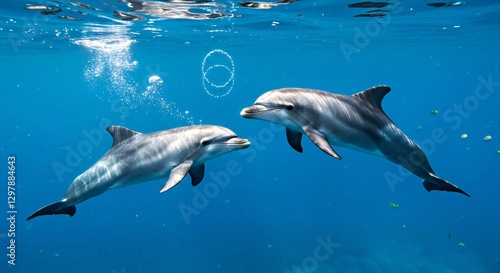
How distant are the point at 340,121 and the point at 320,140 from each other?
705 millimetres

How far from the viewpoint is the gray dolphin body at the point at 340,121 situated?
5.40m

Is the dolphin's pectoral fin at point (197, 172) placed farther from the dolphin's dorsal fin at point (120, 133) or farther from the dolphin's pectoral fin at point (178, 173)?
the dolphin's dorsal fin at point (120, 133)

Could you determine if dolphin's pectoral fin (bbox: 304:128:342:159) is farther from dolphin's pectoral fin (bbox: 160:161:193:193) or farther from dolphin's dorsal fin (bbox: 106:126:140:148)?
dolphin's dorsal fin (bbox: 106:126:140:148)

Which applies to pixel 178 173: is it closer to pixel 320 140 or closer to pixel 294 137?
pixel 294 137

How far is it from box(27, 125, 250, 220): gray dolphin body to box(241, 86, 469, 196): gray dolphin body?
86 centimetres

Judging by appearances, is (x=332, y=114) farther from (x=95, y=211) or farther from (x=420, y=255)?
(x=95, y=211)

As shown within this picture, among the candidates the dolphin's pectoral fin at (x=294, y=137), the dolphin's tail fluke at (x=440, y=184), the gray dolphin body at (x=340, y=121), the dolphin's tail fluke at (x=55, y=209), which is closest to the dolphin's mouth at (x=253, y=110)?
the gray dolphin body at (x=340, y=121)

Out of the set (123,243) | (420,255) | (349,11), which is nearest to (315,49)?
(349,11)

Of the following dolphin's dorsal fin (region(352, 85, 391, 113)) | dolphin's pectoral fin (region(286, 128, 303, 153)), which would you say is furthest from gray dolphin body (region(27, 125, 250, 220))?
dolphin's dorsal fin (region(352, 85, 391, 113))

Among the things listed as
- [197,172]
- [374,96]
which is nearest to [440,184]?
[374,96]

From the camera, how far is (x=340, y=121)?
577 centimetres

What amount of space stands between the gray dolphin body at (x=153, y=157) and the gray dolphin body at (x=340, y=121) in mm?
864

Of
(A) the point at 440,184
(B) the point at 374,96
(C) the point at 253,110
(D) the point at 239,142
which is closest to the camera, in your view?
(C) the point at 253,110

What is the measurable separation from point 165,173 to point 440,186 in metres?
4.85
